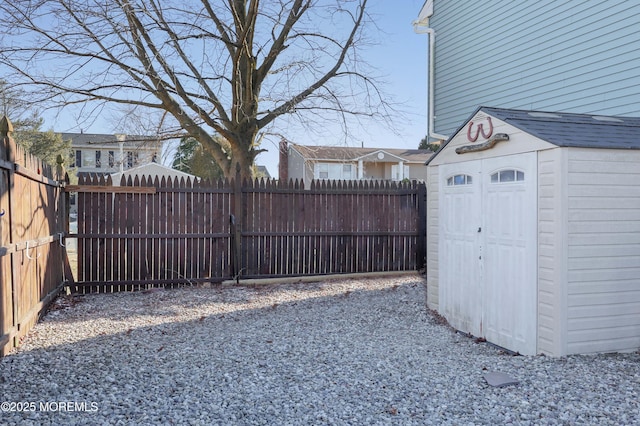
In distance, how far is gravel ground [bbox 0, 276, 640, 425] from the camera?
315 centimetres

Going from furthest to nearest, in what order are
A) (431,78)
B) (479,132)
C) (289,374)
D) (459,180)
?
(431,78) < (459,180) < (479,132) < (289,374)

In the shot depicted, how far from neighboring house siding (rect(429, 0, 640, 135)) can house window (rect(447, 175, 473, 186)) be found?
3.24 m

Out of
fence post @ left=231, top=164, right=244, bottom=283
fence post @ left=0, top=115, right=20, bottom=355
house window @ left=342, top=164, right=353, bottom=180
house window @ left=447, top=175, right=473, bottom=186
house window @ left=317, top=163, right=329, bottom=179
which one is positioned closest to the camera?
fence post @ left=0, top=115, right=20, bottom=355

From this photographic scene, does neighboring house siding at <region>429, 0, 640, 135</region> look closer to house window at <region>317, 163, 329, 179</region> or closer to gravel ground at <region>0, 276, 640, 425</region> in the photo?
gravel ground at <region>0, 276, 640, 425</region>

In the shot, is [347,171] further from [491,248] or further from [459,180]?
[491,248]

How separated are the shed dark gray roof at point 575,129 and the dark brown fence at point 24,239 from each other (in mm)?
4665

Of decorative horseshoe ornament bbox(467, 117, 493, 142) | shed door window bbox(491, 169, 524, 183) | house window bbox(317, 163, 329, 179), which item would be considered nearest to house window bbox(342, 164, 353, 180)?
house window bbox(317, 163, 329, 179)

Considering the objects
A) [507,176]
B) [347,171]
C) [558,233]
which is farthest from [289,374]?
[347,171]

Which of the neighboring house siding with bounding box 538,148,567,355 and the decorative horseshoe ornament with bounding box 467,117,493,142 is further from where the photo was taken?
the decorative horseshoe ornament with bounding box 467,117,493,142

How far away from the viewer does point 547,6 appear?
872cm

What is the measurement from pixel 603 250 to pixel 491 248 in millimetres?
997

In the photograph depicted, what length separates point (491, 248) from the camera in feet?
16.6

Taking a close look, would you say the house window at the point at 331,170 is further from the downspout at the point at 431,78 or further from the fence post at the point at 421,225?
the fence post at the point at 421,225

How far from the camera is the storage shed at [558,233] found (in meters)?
4.35
